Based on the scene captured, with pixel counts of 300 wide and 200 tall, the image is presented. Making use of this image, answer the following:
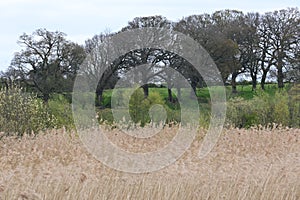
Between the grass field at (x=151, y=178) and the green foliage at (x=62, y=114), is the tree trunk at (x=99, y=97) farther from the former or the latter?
the grass field at (x=151, y=178)

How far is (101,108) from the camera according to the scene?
575 inches

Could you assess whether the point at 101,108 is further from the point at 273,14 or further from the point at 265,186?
the point at 273,14

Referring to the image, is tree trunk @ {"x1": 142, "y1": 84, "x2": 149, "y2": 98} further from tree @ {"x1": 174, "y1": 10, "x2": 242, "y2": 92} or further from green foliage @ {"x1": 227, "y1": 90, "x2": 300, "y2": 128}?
tree @ {"x1": 174, "y1": 10, "x2": 242, "y2": 92}

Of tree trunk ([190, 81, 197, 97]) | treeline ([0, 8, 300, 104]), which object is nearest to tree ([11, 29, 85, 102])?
treeline ([0, 8, 300, 104])

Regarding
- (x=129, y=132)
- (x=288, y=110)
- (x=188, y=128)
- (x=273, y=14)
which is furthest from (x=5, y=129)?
(x=273, y=14)

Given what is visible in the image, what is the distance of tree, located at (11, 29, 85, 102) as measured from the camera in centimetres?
2744

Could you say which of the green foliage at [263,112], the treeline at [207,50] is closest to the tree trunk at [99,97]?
the treeline at [207,50]

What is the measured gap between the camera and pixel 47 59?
29.4m

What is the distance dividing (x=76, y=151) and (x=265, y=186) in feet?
7.84

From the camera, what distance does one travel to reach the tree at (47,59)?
1080 inches

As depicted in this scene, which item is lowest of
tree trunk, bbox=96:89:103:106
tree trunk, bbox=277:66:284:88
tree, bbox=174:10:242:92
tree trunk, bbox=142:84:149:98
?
tree trunk, bbox=96:89:103:106

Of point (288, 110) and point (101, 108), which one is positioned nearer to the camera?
point (101, 108)

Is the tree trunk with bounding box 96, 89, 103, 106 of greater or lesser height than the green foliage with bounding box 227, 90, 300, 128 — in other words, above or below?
above

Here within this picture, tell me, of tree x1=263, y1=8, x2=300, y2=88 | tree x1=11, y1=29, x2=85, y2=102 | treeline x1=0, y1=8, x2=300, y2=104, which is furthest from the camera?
tree x1=263, y1=8, x2=300, y2=88
